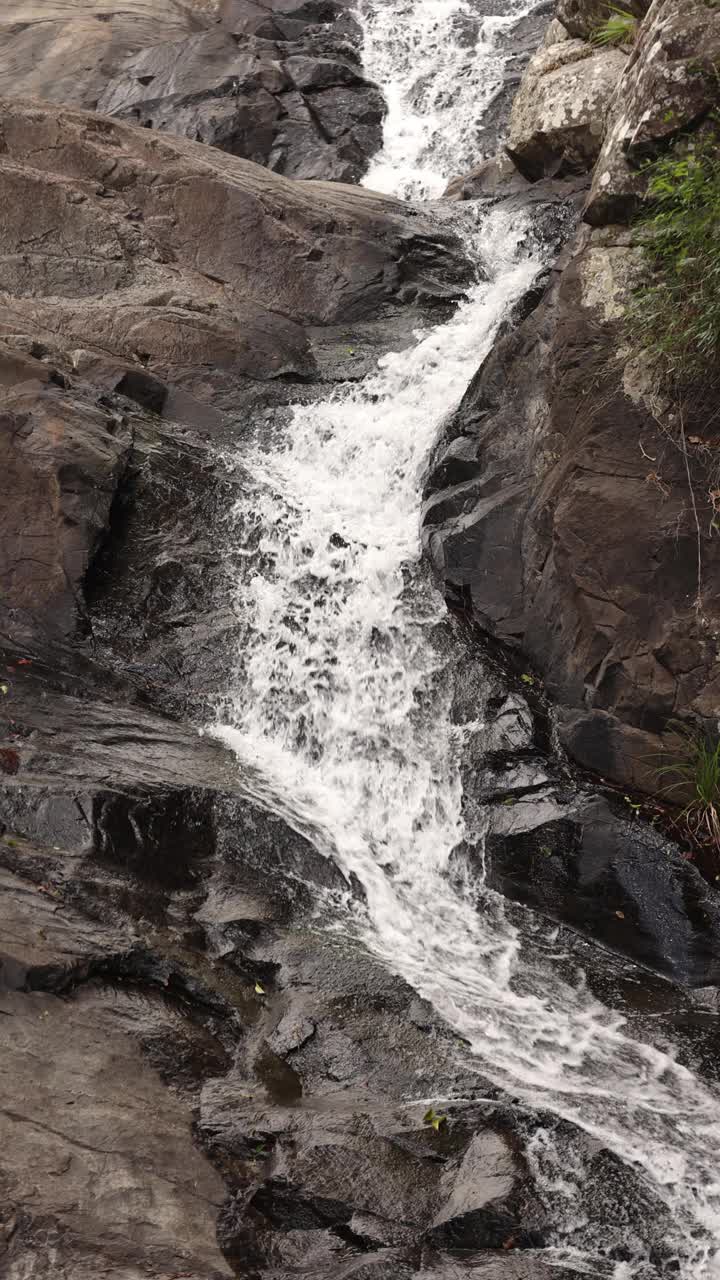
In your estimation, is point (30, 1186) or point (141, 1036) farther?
point (141, 1036)

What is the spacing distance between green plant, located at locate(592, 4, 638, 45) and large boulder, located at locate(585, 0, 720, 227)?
2145 mm

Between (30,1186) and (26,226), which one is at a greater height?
(26,226)

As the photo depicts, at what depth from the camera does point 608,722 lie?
7.24m

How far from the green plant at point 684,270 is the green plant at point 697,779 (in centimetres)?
237

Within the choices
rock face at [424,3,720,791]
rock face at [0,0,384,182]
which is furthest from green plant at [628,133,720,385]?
rock face at [0,0,384,182]

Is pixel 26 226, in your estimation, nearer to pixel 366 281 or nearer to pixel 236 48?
pixel 366 281

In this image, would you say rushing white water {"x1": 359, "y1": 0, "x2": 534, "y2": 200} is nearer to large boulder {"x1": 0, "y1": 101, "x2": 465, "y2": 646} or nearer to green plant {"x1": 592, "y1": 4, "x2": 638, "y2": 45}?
large boulder {"x1": 0, "y1": 101, "x2": 465, "y2": 646}

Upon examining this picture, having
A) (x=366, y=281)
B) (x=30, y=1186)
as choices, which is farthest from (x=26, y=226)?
(x=30, y=1186)

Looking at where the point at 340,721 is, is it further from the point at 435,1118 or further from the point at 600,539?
the point at 435,1118

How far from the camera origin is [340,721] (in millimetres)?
7988

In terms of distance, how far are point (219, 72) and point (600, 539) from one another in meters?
12.7

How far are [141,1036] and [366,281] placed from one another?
8.85m

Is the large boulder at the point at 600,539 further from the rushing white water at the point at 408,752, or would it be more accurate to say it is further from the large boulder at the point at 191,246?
the large boulder at the point at 191,246

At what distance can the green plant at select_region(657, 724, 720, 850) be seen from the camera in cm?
676
